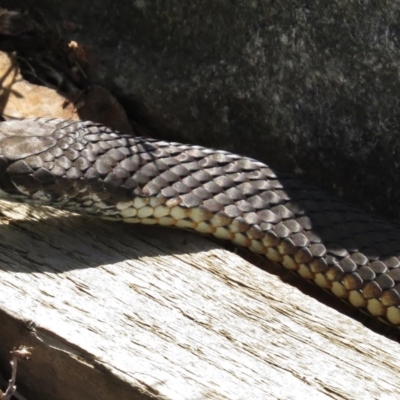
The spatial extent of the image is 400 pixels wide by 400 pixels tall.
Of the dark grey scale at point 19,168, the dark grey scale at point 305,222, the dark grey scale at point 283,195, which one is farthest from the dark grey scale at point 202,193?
the dark grey scale at point 19,168

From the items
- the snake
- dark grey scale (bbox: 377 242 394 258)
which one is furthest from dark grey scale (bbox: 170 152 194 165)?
dark grey scale (bbox: 377 242 394 258)

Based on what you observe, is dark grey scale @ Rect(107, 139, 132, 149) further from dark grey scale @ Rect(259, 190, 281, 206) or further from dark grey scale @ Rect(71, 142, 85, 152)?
dark grey scale @ Rect(259, 190, 281, 206)

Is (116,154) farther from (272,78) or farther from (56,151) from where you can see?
(272,78)

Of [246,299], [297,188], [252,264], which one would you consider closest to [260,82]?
[297,188]

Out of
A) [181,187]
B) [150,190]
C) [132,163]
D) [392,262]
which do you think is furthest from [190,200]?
[392,262]

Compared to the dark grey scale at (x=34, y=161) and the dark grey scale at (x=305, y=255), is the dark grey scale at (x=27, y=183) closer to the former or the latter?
the dark grey scale at (x=34, y=161)
